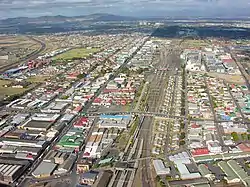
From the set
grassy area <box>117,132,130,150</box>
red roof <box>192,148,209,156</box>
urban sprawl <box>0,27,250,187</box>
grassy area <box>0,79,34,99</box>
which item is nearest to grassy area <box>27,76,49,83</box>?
urban sprawl <box>0,27,250,187</box>

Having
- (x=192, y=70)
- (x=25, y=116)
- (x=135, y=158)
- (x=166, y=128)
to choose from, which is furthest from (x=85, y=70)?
(x=135, y=158)

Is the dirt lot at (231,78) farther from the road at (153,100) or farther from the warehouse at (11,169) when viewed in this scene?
the warehouse at (11,169)

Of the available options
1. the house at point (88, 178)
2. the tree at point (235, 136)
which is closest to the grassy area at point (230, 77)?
the tree at point (235, 136)

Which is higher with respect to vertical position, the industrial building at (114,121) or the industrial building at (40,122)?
the industrial building at (114,121)

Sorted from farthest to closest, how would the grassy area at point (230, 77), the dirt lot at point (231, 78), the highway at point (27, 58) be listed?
1. the highway at point (27, 58)
2. the grassy area at point (230, 77)
3. the dirt lot at point (231, 78)

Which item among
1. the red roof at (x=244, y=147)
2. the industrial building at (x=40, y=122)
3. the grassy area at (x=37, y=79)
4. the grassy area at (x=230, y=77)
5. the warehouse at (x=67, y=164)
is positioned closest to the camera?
the warehouse at (x=67, y=164)

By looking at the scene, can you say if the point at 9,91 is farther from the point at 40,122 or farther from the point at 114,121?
the point at 114,121

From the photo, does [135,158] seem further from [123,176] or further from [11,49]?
[11,49]
